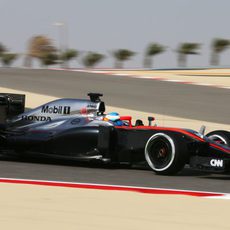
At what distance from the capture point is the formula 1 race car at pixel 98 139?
30.0 feet

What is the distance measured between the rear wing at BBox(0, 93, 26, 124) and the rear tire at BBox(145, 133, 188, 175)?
267 centimetres

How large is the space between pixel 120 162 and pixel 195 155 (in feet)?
3.85

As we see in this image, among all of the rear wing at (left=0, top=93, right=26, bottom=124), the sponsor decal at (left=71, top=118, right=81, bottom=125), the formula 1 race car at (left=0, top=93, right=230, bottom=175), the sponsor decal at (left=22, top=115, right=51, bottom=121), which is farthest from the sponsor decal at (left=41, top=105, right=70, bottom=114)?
the rear wing at (left=0, top=93, right=26, bottom=124)

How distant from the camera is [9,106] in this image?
36.1 feet

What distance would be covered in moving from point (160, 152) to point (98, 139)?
102cm

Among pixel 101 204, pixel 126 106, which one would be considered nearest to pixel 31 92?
pixel 126 106

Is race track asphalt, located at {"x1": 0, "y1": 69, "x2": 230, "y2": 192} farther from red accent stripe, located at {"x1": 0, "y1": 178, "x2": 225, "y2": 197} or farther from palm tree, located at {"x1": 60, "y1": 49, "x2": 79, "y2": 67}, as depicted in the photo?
palm tree, located at {"x1": 60, "y1": 49, "x2": 79, "y2": 67}

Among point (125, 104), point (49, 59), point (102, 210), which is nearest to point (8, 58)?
point (49, 59)

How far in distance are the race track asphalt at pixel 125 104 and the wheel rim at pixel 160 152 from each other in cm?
18

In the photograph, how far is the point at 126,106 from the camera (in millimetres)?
20031

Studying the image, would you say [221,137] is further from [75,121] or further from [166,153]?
[75,121]

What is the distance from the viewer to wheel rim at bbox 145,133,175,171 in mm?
9070

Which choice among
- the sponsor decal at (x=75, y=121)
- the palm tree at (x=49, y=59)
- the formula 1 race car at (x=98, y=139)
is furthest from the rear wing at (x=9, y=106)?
the palm tree at (x=49, y=59)

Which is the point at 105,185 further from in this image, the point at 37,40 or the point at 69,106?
the point at 37,40
